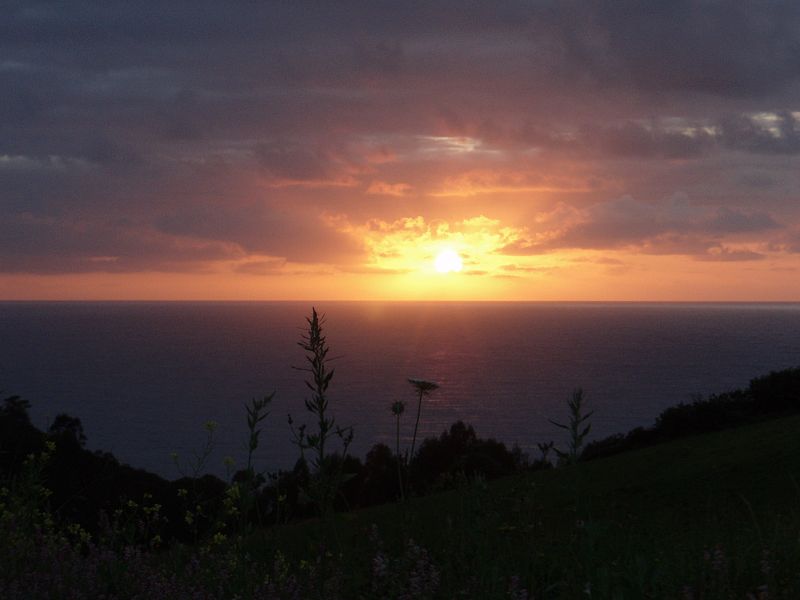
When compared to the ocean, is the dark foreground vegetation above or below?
above

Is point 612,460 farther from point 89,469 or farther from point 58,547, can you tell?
point 58,547

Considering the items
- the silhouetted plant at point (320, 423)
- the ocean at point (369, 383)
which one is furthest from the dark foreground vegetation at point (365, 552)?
the ocean at point (369, 383)

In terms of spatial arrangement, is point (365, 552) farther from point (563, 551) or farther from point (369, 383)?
point (369, 383)

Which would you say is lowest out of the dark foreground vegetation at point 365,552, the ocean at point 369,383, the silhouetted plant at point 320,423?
the ocean at point 369,383

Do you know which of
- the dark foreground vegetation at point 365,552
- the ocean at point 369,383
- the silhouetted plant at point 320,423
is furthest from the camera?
the ocean at point 369,383

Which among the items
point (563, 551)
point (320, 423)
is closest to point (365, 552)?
point (563, 551)

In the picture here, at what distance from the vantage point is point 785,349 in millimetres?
148375

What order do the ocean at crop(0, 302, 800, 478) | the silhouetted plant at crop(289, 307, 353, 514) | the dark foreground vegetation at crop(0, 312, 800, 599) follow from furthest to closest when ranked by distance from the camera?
the ocean at crop(0, 302, 800, 478), the dark foreground vegetation at crop(0, 312, 800, 599), the silhouetted plant at crop(289, 307, 353, 514)

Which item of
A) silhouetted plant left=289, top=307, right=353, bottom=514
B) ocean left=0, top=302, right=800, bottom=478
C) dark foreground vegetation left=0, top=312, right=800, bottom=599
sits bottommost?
ocean left=0, top=302, right=800, bottom=478

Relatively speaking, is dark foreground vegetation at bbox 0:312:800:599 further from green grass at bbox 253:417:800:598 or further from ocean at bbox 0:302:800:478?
ocean at bbox 0:302:800:478

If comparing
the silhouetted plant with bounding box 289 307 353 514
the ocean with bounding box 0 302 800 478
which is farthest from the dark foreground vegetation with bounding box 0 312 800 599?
the ocean with bounding box 0 302 800 478

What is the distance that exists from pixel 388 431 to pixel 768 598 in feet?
237

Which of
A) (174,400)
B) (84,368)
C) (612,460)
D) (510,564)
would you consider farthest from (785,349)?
(510,564)

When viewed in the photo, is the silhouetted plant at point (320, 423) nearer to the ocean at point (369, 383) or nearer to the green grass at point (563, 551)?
the green grass at point (563, 551)
